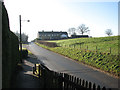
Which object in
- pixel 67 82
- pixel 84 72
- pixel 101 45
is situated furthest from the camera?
pixel 101 45

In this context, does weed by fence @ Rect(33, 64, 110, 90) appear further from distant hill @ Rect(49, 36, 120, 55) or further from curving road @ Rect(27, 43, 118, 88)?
distant hill @ Rect(49, 36, 120, 55)

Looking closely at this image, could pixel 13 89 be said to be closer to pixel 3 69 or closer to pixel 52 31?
pixel 3 69

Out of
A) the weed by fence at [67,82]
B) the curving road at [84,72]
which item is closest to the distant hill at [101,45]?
the curving road at [84,72]

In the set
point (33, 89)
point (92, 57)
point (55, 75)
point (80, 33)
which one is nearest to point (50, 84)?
point (55, 75)

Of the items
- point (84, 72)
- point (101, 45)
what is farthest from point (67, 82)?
point (101, 45)

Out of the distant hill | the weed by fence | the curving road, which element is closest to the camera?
the weed by fence

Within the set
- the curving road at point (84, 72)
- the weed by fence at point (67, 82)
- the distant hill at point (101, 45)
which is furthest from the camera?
the distant hill at point (101, 45)

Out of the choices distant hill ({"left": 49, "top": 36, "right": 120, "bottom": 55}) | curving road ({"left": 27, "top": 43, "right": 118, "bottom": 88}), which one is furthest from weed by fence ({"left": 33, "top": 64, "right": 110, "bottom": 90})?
distant hill ({"left": 49, "top": 36, "right": 120, "bottom": 55})

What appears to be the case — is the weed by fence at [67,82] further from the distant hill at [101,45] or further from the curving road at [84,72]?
the distant hill at [101,45]

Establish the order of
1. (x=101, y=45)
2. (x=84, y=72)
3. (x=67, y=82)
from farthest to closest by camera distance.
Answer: (x=101, y=45), (x=84, y=72), (x=67, y=82)

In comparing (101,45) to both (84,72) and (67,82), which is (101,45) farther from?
(67,82)

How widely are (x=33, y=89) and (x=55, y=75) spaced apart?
7.04 ft

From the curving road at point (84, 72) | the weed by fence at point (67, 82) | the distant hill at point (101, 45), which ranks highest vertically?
the distant hill at point (101, 45)

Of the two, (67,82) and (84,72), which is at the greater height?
(67,82)
